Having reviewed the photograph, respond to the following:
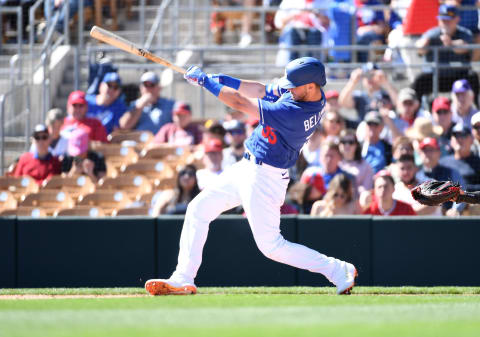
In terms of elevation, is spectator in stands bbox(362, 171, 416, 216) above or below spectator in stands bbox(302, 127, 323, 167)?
below

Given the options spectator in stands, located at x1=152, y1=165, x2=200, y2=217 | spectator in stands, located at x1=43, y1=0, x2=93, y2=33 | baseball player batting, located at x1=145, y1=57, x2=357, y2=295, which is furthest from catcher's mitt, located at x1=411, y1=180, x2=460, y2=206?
spectator in stands, located at x1=43, y1=0, x2=93, y2=33

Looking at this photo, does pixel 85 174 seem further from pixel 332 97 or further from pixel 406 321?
pixel 406 321

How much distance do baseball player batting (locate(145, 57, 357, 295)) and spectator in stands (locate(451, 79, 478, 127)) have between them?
4.72m

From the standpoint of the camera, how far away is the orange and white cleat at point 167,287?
295 inches

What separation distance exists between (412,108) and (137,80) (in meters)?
4.07

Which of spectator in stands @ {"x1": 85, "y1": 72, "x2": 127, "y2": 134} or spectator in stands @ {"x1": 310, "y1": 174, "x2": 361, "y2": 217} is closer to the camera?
spectator in stands @ {"x1": 310, "y1": 174, "x2": 361, "y2": 217}

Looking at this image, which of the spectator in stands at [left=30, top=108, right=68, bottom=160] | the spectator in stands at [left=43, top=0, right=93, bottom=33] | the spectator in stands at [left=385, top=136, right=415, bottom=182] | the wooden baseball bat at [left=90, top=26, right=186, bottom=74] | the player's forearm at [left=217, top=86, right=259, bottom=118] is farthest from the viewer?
the spectator in stands at [left=43, top=0, right=93, bottom=33]

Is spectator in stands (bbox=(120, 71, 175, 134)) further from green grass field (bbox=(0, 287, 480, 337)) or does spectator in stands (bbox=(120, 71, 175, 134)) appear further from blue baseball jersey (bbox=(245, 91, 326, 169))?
blue baseball jersey (bbox=(245, 91, 326, 169))

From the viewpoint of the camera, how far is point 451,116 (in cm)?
1168

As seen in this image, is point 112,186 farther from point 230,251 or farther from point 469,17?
point 469,17

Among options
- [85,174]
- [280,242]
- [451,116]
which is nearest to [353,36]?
[451,116]

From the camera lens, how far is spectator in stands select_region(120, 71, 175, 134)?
1272 centimetres

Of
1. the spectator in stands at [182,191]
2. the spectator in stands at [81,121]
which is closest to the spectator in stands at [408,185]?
the spectator in stands at [182,191]

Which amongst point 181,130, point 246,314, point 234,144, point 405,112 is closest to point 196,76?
point 246,314
